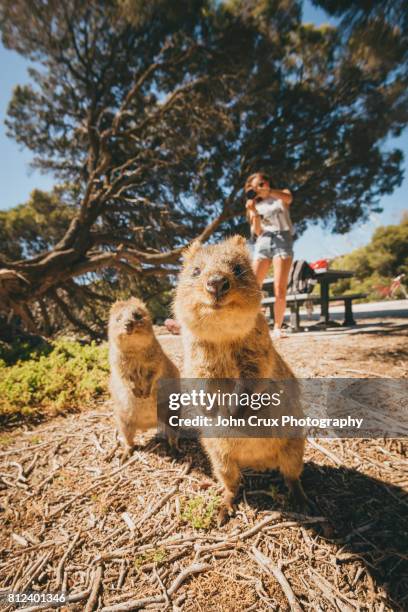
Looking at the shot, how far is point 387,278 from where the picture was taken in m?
20.1

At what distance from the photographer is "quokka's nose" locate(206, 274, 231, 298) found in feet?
4.88

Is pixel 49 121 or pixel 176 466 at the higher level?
pixel 49 121

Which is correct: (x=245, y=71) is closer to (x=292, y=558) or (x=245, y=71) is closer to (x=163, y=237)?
(x=163, y=237)

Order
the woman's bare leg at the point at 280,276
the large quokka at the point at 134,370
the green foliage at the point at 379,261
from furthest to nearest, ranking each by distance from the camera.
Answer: the green foliage at the point at 379,261 < the woman's bare leg at the point at 280,276 < the large quokka at the point at 134,370

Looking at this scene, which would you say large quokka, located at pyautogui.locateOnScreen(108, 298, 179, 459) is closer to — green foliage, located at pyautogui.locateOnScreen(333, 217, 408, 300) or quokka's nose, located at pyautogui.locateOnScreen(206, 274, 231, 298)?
quokka's nose, located at pyautogui.locateOnScreen(206, 274, 231, 298)

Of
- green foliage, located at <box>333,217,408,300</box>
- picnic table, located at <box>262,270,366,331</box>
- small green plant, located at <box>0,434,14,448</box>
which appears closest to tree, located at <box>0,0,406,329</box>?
picnic table, located at <box>262,270,366,331</box>

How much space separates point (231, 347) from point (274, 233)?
2.95m

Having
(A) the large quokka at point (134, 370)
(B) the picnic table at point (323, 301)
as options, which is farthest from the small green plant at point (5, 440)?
(B) the picnic table at point (323, 301)

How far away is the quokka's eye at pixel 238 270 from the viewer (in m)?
1.70

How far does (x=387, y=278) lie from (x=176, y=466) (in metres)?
22.0

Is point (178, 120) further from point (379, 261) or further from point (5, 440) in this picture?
point (379, 261)

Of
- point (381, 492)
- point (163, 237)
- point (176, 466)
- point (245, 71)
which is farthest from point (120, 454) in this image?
point (245, 71)

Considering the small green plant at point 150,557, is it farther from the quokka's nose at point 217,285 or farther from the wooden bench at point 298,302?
the wooden bench at point 298,302

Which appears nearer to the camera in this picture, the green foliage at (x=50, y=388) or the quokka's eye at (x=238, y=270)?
the quokka's eye at (x=238, y=270)
